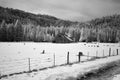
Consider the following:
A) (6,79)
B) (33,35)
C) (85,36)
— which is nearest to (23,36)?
(33,35)

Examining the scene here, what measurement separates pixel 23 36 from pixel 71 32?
169 feet

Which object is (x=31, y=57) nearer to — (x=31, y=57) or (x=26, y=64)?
(x=31, y=57)

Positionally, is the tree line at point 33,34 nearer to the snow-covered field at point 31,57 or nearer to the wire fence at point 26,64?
the snow-covered field at point 31,57

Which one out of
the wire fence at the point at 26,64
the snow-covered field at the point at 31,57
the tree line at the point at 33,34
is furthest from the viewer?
the tree line at the point at 33,34

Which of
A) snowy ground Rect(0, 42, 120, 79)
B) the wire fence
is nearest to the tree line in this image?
snowy ground Rect(0, 42, 120, 79)

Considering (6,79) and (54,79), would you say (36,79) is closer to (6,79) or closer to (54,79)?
(54,79)

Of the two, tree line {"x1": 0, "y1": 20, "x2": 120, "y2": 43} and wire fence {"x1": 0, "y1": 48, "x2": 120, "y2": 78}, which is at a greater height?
tree line {"x1": 0, "y1": 20, "x2": 120, "y2": 43}

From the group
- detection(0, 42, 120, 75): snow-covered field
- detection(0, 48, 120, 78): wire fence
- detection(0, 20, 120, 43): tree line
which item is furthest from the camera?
detection(0, 20, 120, 43): tree line

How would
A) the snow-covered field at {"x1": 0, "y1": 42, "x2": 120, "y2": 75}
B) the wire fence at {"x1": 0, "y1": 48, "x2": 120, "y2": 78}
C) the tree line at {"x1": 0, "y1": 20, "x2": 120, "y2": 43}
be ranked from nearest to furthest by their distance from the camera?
the wire fence at {"x1": 0, "y1": 48, "x2": 120, "y2": 78}
the snow-covered field at {"x1": 0, "y1": 42, "x2": 120, "y2": 75}
the tree line at {"x1": 0, "y1": 20, "x2": 120, "y2": 43}

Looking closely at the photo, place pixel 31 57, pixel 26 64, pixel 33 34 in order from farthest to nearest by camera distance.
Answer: pixel 33 34
pixel 31 57
pixel 26 64

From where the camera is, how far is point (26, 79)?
359 inches

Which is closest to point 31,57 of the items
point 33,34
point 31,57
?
point 31,57

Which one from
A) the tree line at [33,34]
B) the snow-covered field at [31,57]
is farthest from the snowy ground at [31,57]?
the tree line at [33,34]

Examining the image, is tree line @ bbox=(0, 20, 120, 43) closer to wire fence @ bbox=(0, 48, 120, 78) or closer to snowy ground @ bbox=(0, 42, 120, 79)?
snowy ground @ bbox=(0, 42, 120, 79)
